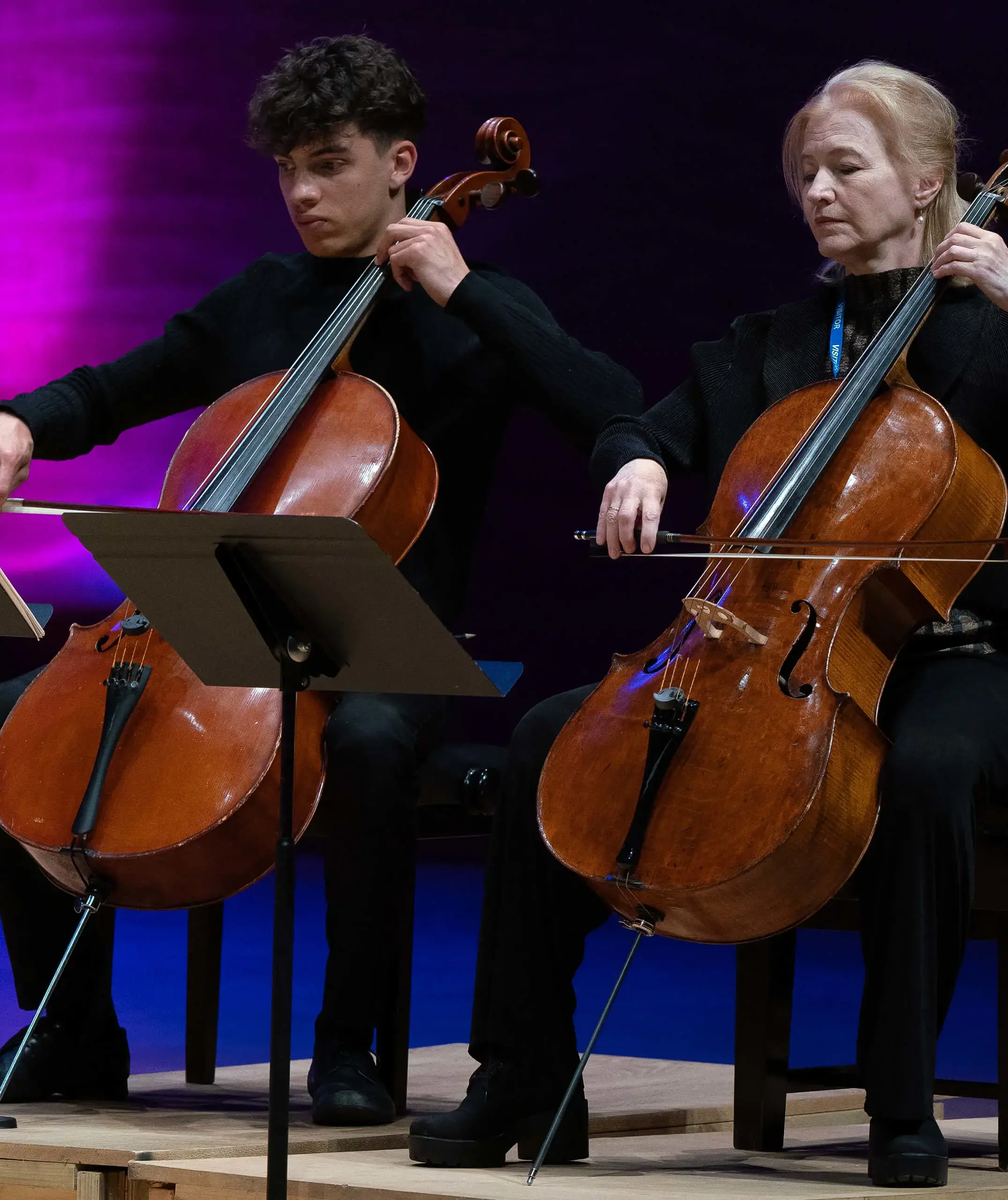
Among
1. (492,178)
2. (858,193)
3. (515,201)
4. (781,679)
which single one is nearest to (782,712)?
(781,679)

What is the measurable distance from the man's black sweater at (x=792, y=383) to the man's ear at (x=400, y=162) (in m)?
0.51

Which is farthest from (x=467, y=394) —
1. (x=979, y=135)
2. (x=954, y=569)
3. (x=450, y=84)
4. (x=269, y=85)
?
(x=450, y=84)

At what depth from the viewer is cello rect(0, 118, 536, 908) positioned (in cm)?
184

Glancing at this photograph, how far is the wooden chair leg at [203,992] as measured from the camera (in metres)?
2.36

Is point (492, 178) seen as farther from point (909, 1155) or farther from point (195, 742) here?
point (909, 1155)

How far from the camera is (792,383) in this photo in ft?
6.63

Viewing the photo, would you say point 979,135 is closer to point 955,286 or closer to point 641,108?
point 641,108

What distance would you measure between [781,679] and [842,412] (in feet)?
1.04

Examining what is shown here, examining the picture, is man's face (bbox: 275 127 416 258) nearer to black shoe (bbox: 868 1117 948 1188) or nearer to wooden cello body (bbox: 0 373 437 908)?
wooden cello body (bbox: 0 373 437 908)

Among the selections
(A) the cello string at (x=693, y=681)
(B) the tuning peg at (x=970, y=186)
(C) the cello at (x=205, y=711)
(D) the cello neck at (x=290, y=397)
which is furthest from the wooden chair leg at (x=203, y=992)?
(B) the tuning peg at (x=970, y=186)

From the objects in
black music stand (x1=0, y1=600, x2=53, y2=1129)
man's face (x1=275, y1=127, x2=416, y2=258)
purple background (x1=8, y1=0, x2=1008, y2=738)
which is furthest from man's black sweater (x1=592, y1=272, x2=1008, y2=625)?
purple background (x1=8, y1=0, x2=1008, y2=738)

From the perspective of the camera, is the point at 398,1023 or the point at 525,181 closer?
the point at 398,1023

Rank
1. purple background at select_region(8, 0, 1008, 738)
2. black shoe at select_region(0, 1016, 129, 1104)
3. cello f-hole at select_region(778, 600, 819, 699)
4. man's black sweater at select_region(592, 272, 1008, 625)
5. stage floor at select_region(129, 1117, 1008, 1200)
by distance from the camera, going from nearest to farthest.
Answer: stage floor at select_region(129, 1117, 1008, 1200)
cello f-hole at select_region(778, 600, 819, 699)
man's black sweater at select_region(592, 272, 1008, 625)
black shoe at select_region(0, 1016, 129, 1104)
purple background at select_region(8, 0, 1008, 738)

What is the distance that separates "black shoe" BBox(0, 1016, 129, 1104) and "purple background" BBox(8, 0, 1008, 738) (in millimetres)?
2101
